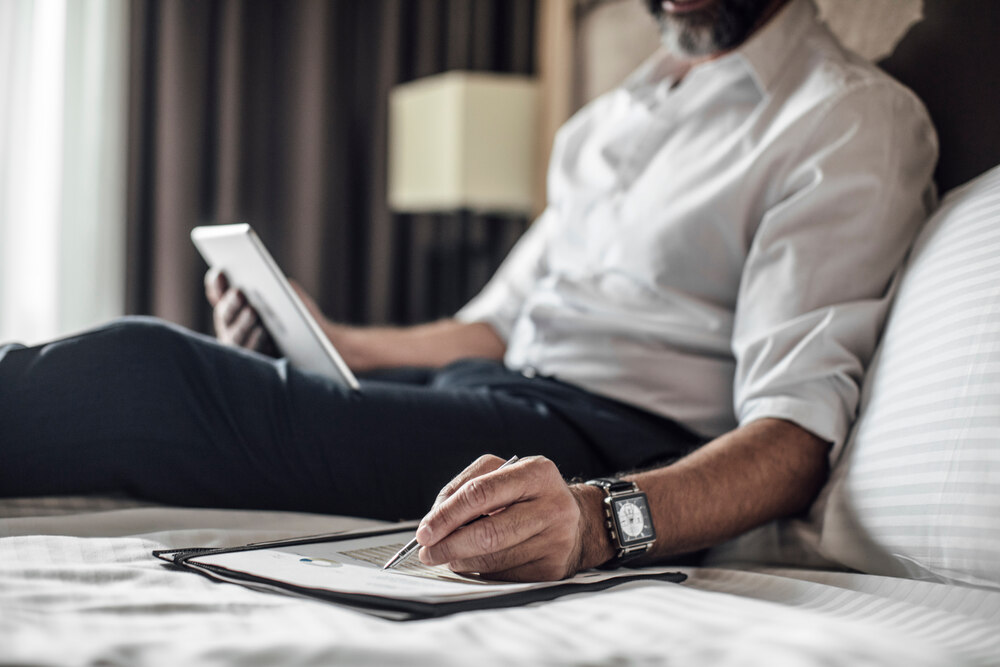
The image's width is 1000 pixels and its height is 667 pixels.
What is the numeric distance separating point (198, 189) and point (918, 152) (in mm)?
2041

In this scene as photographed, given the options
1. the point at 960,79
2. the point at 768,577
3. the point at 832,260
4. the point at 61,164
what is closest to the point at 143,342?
the point at 768,577

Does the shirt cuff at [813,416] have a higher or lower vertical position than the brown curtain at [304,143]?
lower

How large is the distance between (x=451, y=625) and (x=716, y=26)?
99 cm

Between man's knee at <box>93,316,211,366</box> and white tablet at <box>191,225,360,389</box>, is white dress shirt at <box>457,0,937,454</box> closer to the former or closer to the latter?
white tablet at <box>191,225,360,389</box>

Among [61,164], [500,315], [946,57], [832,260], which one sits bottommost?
[500,315]

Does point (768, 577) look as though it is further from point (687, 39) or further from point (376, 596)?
point (687, 39)

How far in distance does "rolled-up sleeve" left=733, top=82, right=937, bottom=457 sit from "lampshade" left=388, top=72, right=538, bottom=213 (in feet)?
4.63

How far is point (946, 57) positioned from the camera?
1.00m

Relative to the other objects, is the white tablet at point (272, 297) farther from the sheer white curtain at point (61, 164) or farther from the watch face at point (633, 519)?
the sheer white curtain at point (61, 164)

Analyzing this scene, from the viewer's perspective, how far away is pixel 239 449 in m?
0.83

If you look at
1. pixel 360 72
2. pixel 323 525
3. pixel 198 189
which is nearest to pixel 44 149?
pixel 198 189

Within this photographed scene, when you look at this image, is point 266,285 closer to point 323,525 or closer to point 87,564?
point 323,525

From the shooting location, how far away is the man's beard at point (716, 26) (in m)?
1.18

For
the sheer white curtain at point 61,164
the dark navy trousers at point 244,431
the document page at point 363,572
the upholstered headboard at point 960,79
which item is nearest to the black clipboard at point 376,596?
the document page at point 363,572
